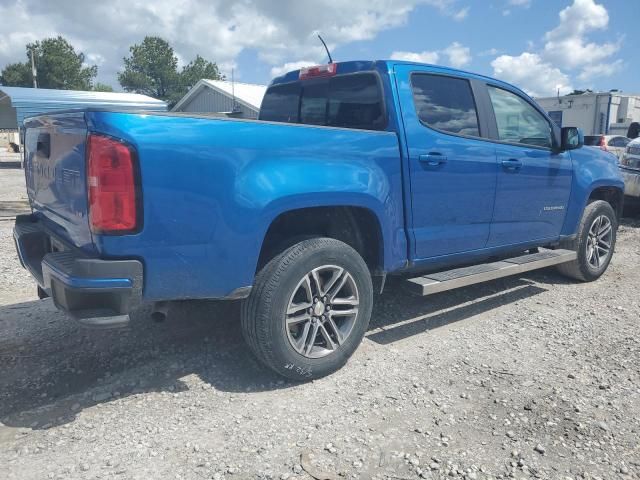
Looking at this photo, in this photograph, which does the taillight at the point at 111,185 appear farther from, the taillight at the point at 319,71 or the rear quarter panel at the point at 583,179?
the rear quarter panel at the point at 583,179

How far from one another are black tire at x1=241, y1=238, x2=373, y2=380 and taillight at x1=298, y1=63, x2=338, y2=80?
1560mm

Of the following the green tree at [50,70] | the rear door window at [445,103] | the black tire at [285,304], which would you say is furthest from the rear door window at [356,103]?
the green tree at [50,70]

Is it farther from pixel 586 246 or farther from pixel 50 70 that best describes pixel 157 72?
pixel 586 246

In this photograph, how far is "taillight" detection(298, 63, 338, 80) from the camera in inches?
165

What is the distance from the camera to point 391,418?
301 centimetres

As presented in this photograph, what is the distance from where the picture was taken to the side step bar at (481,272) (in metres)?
3.87

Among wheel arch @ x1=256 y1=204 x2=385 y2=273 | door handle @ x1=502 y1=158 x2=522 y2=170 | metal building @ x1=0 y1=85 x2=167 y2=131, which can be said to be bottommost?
wheel arch @ x1=256 y1=204 x2=385 y2=273

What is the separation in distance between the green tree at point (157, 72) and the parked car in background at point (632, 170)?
78.0 metres

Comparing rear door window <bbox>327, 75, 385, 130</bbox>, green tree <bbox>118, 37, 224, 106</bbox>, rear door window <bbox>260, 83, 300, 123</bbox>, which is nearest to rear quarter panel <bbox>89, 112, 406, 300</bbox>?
rear door window <bbox>327, 75, 385, 130</bbox>

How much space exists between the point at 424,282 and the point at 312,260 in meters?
1.05

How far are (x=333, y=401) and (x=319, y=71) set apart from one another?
102 inches

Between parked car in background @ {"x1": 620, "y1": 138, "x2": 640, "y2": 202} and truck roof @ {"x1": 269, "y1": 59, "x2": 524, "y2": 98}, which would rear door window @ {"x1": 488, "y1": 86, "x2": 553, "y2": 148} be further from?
parked car in background @ {"x1": 620, "y1": 138, "x2": 640, "y2": 202}

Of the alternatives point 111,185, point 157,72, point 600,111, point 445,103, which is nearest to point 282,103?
point 445,103

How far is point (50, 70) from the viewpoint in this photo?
63.0 meters
